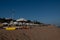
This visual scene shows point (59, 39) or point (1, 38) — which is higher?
point (1, 38)

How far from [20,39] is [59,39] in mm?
6133

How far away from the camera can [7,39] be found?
8.53 metres

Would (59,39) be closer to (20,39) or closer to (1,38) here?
(20,39)

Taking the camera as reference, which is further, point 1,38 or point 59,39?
point 59,39

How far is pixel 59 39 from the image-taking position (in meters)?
14.2

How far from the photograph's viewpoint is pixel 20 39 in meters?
9.31

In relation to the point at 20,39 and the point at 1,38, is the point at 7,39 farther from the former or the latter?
the point at 20,39

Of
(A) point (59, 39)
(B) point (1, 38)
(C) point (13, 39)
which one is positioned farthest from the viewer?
(A) point (59, 39)

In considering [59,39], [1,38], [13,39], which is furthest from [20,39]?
[59,39]

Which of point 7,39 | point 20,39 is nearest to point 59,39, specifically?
point 20,39

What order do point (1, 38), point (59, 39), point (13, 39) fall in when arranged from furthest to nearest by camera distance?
point (59, 39) → point (13, 39) → point (1, 38)

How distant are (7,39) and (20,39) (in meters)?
1.09

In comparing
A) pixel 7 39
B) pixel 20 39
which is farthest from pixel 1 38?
pixel 20 39

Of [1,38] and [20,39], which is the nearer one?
[1,38]
